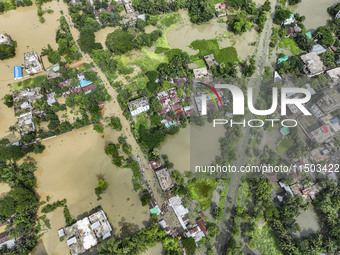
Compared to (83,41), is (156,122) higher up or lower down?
lower down

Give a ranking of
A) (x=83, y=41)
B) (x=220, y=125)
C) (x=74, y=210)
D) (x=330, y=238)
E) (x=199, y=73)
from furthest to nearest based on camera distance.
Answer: (x=83, y=41) < (x=199, y=73) < (x=220, y=125) < (x=74, y=210) < (x=330, y=238)

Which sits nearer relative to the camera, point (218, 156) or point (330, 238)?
point (330, 238)

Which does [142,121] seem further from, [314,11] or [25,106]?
[314,11]

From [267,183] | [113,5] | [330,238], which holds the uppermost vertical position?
[113,5]

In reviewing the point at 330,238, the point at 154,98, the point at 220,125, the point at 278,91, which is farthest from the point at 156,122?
the point at 330,238

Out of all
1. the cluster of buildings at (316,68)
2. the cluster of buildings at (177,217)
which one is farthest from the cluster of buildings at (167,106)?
the cluster of buildings at (316,68)

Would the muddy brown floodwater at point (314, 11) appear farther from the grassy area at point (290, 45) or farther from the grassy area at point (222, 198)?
the grassy area at point (222, 198)

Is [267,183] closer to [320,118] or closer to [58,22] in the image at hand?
[320,118]

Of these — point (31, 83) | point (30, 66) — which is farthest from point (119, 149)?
point (30, 66)
